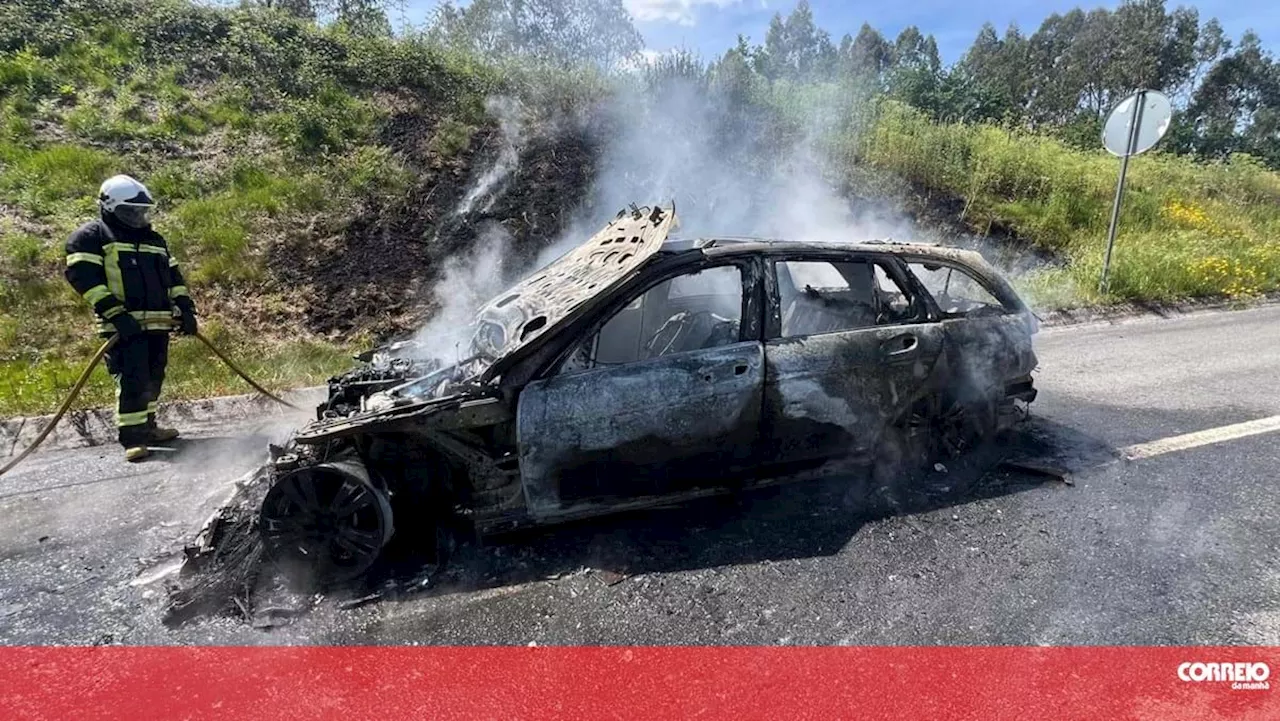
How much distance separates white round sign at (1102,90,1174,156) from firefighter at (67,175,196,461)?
993 cm

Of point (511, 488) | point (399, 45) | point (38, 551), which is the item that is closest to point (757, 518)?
point (511, 488)

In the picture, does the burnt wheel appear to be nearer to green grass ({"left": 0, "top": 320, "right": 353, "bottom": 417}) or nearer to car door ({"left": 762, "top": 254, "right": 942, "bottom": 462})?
car door ({"left": 762, "top": 254, "right": 942, "bottom": 462})

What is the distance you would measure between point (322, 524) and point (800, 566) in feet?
7.36

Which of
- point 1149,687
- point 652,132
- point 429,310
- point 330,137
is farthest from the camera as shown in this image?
point 652,132

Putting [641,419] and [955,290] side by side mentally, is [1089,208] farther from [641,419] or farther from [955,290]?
[641,419]

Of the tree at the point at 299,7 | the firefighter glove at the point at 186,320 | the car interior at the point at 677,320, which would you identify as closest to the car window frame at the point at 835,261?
the car interior at the point at 677,320

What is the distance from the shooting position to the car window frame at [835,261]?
136 inches

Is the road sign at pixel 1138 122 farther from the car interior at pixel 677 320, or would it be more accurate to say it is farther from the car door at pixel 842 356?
Result: the car interior at pixel 677 320

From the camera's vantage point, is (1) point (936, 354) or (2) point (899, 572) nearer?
(2) point (899, 572)

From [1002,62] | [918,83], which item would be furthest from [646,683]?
[1002,62]

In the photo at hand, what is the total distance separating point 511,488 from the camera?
3.20m

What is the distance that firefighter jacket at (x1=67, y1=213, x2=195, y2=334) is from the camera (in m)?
4.62

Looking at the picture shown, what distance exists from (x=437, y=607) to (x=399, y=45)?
11233 mm

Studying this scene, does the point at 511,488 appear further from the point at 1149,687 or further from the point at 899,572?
the point at 1149,687
